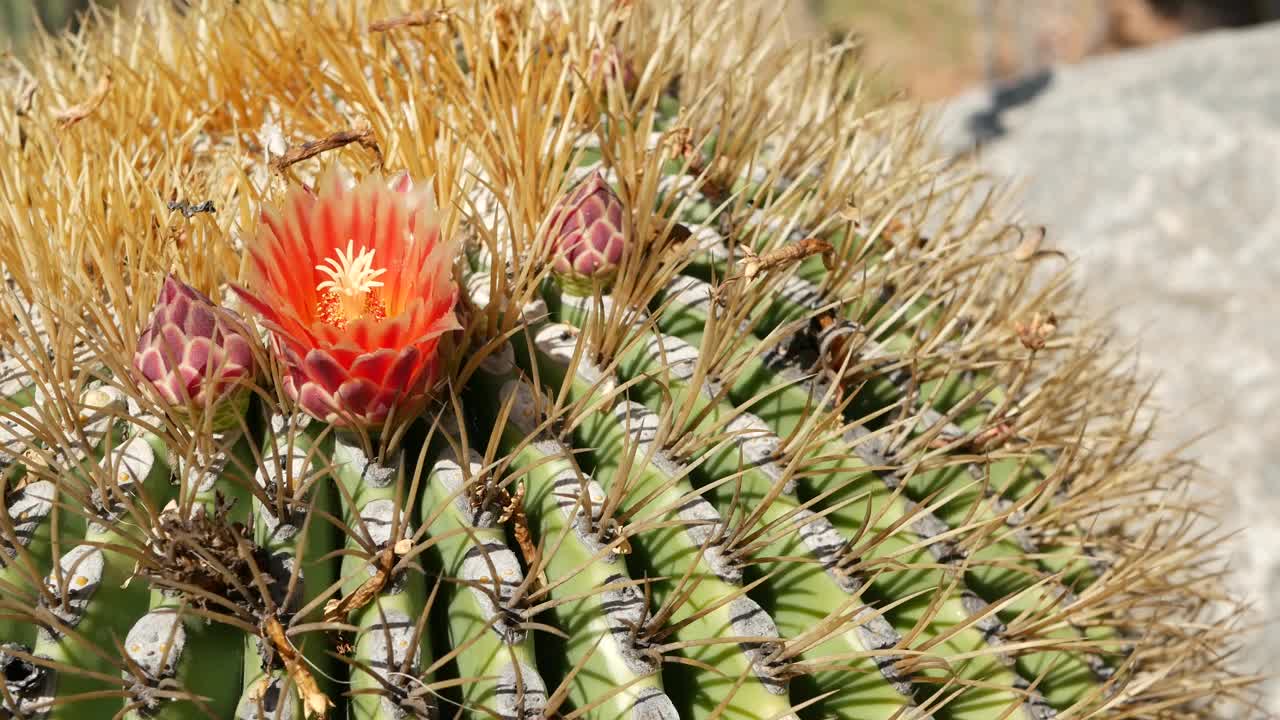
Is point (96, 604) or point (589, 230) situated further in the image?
point (589, 230)

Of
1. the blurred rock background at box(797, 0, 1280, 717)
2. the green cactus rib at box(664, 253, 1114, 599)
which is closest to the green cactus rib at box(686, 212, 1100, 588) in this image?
the green cactus rib at box(664, 253, 1114, 599)

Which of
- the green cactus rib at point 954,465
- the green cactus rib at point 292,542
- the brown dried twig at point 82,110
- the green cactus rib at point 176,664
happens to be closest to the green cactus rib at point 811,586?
the green cactus rib at point 954,465

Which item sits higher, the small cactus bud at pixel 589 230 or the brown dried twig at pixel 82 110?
the small cactus bud at pixel 589 230

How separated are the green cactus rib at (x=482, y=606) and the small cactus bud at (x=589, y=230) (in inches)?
9.8

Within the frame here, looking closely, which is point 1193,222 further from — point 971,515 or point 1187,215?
point 971,515

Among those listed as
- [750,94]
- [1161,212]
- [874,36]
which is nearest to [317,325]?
[750,94]

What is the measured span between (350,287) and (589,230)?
0.26 m

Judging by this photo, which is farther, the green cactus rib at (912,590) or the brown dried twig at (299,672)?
the green cactus rib at (912,590)

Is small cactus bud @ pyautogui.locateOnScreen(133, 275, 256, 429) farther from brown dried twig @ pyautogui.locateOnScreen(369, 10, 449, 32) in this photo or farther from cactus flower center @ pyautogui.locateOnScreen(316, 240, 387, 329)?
brown dried twig @ pyautogui.locateOnScreen(369, 10, 449, 32)

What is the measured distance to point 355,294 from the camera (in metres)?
0.97

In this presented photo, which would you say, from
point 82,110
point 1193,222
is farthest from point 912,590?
point 1193,222

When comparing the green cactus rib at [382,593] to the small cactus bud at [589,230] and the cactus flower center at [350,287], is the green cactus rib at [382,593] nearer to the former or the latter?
the cactus flower center at [350,287]

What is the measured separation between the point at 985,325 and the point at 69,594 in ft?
3.52

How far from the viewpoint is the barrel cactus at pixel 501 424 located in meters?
0.91
